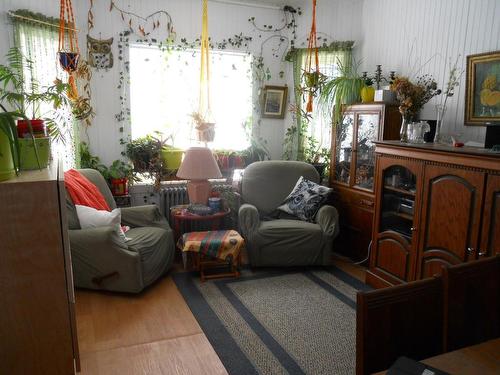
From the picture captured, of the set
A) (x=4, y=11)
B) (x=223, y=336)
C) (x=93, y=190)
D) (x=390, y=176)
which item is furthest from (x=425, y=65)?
(x=4, y=11)

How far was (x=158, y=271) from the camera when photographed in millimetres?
3266

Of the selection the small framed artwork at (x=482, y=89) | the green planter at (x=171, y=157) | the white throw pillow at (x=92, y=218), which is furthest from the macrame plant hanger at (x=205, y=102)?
the small framed artwork at (x=482, y=89)

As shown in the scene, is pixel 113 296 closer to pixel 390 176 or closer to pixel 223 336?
pixel 223 336

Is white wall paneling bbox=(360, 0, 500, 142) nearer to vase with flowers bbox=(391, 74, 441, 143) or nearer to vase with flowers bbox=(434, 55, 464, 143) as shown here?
vase with flowers bbox=(434, 55, 464, 143)

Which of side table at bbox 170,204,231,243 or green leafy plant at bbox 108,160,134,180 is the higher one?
green leafy plant at bbox 108,160,134,180

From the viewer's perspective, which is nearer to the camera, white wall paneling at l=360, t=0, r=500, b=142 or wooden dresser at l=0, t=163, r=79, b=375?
wooden dresser at l=0, t=163, r=79, b=375

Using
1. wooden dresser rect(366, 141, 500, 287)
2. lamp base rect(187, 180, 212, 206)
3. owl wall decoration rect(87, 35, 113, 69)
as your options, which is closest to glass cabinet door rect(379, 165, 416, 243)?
wooden dresser rect(366, 141, 500, 287)

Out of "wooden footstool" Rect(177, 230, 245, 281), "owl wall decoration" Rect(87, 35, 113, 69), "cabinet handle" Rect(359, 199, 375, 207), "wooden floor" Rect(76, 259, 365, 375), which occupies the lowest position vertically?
"wooden floor" Rect(76, 259, 365, 375)

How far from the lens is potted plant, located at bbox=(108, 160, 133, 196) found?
159 inches

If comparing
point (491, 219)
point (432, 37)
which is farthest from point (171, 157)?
point (491, 219)

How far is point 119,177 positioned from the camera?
4.07 metres

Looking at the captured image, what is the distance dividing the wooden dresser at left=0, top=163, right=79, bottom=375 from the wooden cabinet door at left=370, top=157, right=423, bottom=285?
2354 millimetres

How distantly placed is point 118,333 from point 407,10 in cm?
368

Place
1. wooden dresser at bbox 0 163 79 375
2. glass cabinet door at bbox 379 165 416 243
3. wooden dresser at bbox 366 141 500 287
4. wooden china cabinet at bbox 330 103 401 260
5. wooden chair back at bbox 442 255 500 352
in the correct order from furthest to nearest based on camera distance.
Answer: wooden china cabinet at bbox 330 103 401 260
glass cabinet door at bbox 379 165 416 243
wooden dresser at bbox 366 141 500 287
wooden dresser at bbox 0 163 79 375
wooden chair back at bbox 442 255 500 352
